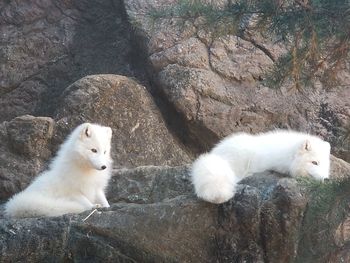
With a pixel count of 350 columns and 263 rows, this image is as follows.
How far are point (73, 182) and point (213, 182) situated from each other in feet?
4.71

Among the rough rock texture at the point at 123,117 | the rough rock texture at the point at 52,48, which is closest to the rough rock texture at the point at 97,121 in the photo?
the rough rock texture at the point at 123,117

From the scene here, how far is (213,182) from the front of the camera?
18.9ft

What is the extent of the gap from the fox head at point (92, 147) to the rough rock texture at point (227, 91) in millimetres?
Result: 2004

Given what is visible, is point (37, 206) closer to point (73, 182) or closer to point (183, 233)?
point (73, 182)

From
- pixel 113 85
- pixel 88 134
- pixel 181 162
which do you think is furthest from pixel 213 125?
pixel 88 134

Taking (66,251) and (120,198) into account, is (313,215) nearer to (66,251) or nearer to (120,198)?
(66,251)

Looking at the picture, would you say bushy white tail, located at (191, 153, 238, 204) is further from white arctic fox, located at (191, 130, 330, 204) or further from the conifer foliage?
the conifer foliage

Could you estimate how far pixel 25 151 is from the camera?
823 cm

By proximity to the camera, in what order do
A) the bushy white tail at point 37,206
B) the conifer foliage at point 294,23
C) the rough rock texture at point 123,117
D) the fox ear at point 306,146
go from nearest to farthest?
the conifer foliage at point 294,23 → the bushy white tail at point 37,206 → the fox ear at point 306,146 → the rough rock texture at point 123,117

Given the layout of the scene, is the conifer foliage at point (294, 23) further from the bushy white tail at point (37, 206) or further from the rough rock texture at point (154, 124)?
the bushy white tail at point (37, 206)

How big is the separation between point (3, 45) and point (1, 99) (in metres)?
0.70

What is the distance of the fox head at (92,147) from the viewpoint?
21.8 ft

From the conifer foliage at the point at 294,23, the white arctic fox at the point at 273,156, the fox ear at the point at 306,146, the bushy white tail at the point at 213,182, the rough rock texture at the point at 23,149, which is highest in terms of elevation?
the conifer foliage at the point at 294,23

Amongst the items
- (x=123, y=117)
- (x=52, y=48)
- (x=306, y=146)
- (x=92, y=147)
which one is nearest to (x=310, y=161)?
(x=306, y=146)
